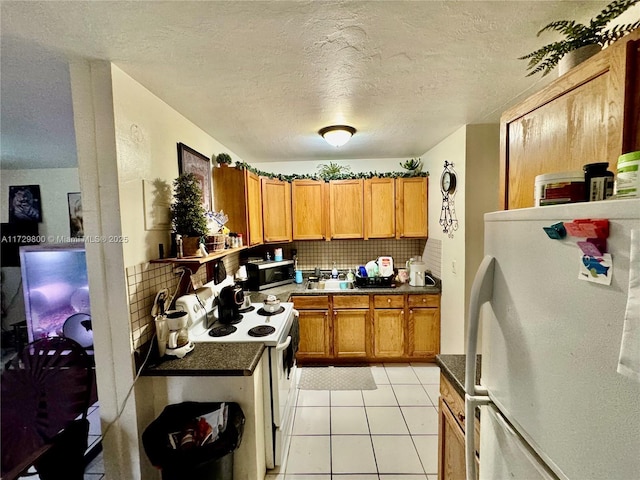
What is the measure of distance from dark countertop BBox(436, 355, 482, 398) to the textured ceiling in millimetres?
1486

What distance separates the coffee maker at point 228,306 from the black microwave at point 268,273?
880mm

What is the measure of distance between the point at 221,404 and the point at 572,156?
1906 millimetres

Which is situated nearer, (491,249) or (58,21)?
(491,249)

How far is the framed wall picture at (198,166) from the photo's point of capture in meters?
1.86

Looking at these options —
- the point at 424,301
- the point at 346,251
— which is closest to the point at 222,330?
the point at 346,251

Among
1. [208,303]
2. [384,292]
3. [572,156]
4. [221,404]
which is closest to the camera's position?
[572,156]

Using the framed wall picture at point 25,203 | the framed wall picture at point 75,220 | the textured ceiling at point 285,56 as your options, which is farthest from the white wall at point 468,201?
the framed wall picture at point 25,203

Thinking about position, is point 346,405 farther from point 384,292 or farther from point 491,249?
point 491,249

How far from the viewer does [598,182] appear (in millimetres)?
663

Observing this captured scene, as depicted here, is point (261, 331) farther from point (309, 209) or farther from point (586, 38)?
point (586, 38)

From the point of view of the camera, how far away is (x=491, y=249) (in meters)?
0.83

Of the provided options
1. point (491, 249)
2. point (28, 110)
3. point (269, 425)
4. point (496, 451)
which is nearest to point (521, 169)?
point (491, 249)

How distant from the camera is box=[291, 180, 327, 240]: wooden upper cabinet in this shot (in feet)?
10.7

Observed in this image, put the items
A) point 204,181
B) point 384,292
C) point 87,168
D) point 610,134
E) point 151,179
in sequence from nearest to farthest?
point 610,134
point 87,168
point 151,179
point 204,181
point 384,292
